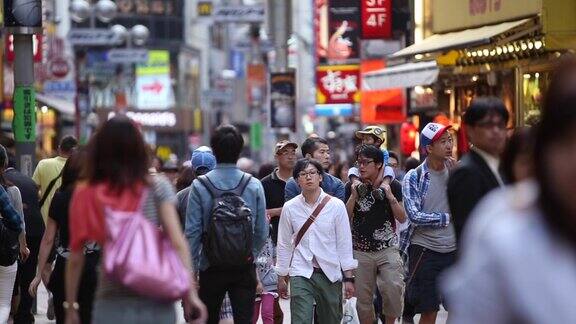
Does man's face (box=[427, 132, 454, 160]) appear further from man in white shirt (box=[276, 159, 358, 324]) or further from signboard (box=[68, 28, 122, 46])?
signboard (box=[68, 28, 122, 46])

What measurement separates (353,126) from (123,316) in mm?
53679

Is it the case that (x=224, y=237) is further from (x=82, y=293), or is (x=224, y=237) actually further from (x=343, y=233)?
(x=343, y=233)

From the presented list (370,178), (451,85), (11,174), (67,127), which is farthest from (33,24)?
(67,127)

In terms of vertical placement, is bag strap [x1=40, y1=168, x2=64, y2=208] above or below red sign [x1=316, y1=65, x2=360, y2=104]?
below

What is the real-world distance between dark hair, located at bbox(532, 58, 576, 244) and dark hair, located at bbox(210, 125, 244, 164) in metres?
6.67

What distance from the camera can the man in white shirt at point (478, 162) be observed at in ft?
22.3

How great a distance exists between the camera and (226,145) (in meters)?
9.67

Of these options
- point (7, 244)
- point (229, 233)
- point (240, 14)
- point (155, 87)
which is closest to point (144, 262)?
point (229, 233)

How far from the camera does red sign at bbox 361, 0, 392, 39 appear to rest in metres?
27.6

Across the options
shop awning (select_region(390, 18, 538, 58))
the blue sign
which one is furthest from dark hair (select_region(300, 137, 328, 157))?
the blue sign

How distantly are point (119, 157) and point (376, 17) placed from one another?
21.5m

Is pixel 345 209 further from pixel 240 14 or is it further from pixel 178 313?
pixel 240 14

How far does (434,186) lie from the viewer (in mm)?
10648

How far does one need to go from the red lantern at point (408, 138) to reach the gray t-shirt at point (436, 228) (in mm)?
15090
